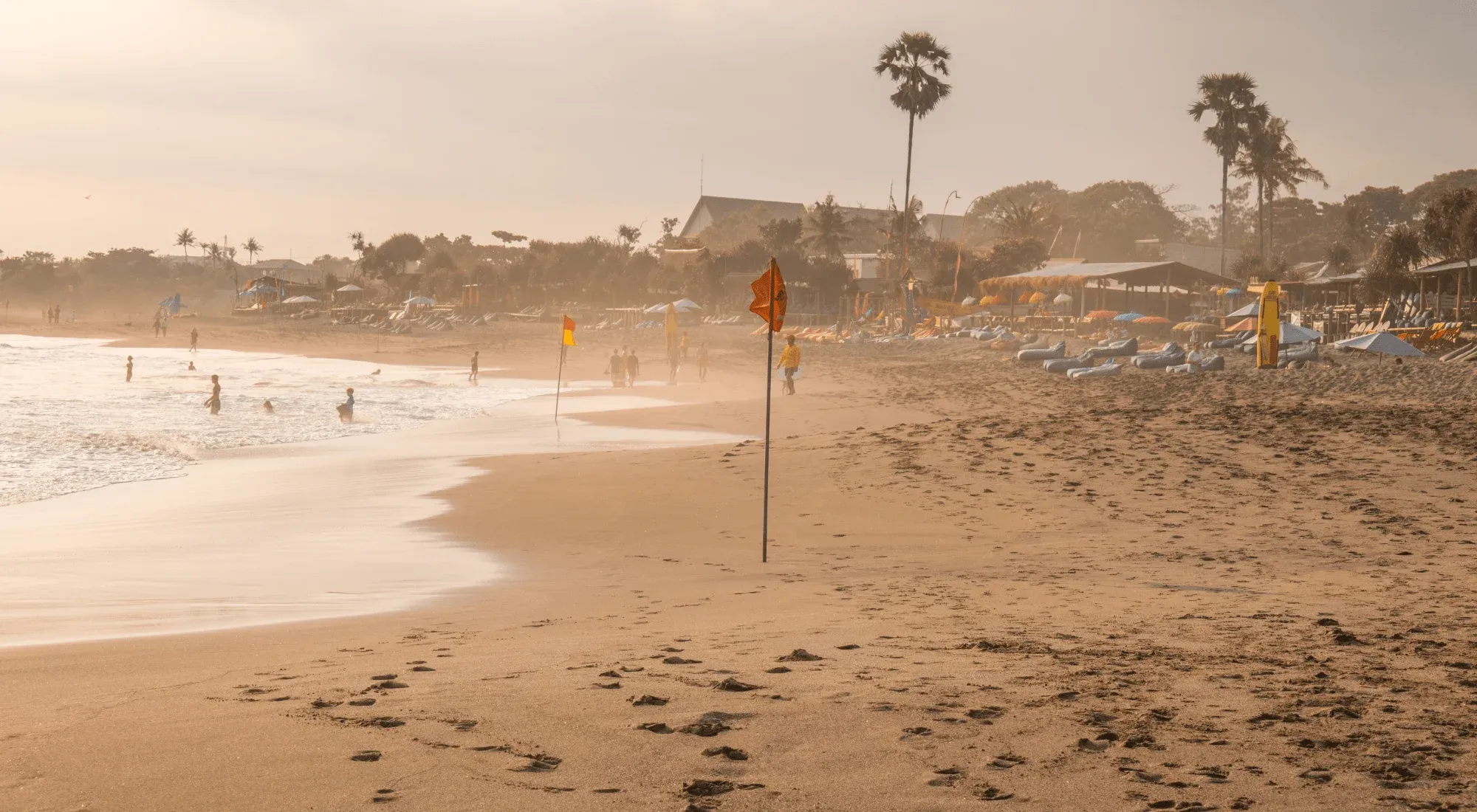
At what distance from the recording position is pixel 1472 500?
36.3ft

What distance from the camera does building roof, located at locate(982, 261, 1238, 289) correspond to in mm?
48688

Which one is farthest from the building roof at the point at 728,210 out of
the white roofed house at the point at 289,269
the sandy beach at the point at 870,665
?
the sandy beach at the point at 870,665

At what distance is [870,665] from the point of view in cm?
549

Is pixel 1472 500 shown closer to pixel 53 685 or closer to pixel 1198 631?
pixel 1198 631

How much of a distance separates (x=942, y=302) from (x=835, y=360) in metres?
19.1

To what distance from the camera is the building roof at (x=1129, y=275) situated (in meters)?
48.7

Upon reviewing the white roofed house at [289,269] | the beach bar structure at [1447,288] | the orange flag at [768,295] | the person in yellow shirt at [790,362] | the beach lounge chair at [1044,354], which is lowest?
the person in yellow shirt at [790,362]

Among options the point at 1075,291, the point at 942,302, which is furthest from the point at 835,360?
the point at 1075,291

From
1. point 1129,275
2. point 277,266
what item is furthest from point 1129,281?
point 277,266

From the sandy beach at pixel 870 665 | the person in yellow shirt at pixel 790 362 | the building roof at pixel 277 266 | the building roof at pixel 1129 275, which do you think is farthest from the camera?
the building roof at pixel 277 266

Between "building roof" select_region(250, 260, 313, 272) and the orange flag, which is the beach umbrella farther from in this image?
"building roof" select_region(250, 260, 313, 272)

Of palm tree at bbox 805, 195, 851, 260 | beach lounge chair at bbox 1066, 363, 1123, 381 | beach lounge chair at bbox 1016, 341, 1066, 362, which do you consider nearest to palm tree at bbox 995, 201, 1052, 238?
palm tree at bbox 805, 195, 851, 260

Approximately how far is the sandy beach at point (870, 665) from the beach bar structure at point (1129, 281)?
3687 cm

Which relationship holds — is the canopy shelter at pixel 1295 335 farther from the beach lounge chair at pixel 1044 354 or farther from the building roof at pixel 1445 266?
the building roof at pixel 1445 266
